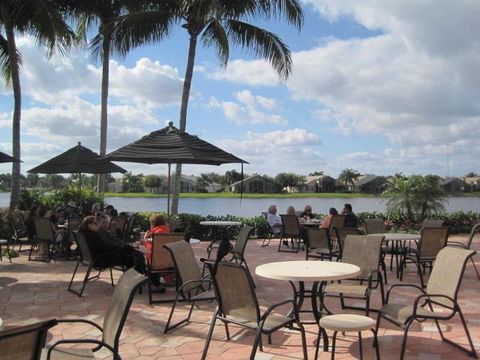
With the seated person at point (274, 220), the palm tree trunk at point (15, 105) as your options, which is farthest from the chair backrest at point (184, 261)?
the palm tree trunk at point (15, 105)

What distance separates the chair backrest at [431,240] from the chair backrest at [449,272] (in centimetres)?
266

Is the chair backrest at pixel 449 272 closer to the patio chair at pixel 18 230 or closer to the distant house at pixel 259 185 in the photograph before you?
the patio chair at pixel 18 230

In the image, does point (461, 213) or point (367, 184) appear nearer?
point (461, 213)

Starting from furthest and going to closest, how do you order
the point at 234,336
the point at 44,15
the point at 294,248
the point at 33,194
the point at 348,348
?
the point at 33,194 → the point at 44,15 → the point at 294,248 → the point at 234,336 → the point at 348,348

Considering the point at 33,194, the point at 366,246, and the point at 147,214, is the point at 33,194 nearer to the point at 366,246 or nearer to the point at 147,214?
the point at 147,214

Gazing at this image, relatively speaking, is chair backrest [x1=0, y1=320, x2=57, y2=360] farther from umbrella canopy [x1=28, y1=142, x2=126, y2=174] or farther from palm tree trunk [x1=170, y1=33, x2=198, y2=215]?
palm tree trunk [x1=170, y1=33, x2=198, y2=215]

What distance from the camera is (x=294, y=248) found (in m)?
11.6

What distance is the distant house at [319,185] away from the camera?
69.8 metres

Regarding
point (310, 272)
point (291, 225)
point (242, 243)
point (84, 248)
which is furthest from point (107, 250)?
point (291, 225)

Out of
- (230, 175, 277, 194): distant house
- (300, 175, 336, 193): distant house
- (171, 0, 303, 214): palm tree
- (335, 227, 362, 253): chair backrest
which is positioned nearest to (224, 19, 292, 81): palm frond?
(171, 0, 303, 214): palm tree

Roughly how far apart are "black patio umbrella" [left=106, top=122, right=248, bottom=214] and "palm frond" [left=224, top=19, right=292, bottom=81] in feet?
26.3

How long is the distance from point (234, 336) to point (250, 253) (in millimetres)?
6093

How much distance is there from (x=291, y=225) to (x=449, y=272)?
678cm

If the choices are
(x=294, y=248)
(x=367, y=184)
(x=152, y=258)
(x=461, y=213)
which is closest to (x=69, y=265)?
(x=152, y=258)
